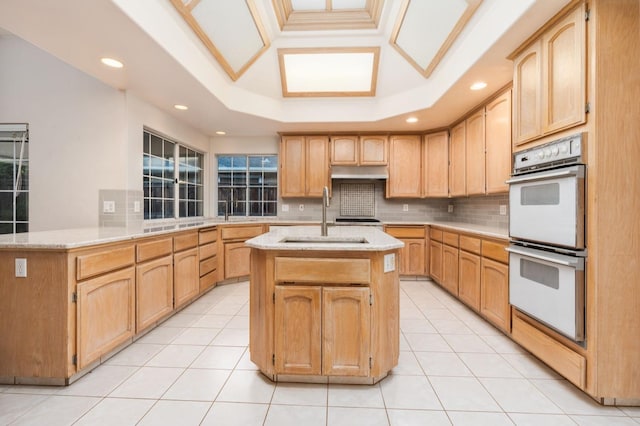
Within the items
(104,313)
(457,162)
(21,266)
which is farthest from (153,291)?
(457,162)

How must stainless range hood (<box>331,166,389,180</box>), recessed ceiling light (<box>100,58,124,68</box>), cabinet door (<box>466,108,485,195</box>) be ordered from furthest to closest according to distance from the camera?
stainless range hood (<box>331,166,389,180</box>) < cabinet door (<box>466,108,485,195</box>) < recessed ceiling light (<box>100,58,124,68</box>)

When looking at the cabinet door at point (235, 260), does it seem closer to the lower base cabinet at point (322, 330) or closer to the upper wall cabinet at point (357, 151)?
the upper wall cabinet at point (357, 151)

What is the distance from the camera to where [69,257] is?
5.96 feet

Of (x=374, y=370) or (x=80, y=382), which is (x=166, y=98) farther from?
(x=374, y=370)

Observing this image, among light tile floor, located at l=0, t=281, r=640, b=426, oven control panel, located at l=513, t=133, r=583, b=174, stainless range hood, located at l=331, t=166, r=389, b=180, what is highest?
stainless range hood, located at l=331, t=166, r=389, b=180

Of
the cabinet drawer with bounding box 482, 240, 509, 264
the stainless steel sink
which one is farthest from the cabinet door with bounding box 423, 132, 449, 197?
the stainless steel sink

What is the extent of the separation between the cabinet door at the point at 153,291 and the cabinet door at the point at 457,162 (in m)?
3.60

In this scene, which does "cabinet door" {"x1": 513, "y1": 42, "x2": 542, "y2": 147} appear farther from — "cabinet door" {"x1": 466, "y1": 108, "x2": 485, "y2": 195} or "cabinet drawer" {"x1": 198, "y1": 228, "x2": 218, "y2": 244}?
"cabinet drawer" {"x1": 198, "y1": 228, "x2": 218, "y2": 244}

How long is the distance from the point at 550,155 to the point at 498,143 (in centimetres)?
127

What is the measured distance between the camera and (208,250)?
375cm

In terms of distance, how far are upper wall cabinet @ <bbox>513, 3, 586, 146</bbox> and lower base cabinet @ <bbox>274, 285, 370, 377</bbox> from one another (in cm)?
165

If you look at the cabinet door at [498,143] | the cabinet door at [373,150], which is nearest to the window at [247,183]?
the cabinet door at [373,150]

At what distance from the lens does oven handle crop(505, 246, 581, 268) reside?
5.58ft

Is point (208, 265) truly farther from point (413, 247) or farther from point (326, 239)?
point (413, 247)
